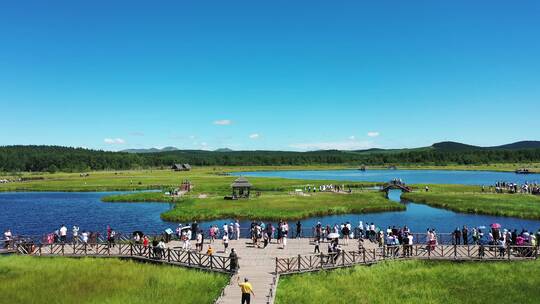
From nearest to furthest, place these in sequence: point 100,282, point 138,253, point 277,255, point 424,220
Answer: point 100,282 < point 277,255 < point 138,253 < point 424,220

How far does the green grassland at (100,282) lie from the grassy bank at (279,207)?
2852cm

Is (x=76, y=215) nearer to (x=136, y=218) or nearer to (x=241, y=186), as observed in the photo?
(x=136, y=218)

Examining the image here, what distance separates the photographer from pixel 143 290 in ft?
90.7

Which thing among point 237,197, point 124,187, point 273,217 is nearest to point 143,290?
point 273,217

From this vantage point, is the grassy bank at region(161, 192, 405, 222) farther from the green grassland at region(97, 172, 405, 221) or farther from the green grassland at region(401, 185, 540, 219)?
the green grassland at region(401, 185, 540, 219)

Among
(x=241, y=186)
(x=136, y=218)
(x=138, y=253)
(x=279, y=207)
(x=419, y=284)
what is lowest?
(x=419, y=284)

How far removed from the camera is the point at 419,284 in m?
29.1

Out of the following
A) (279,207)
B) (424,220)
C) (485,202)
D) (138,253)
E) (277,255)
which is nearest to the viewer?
(277,255)

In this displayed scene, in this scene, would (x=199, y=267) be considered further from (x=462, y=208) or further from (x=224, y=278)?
(x=462, y=208)

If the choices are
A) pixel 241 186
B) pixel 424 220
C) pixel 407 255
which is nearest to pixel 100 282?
pixel 407 255

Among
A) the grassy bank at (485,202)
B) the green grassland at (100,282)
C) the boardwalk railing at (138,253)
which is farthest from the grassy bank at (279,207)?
the green grassland at (100,282)

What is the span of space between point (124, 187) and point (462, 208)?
85.5 metres

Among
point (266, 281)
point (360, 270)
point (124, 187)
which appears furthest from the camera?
point (124, 187)

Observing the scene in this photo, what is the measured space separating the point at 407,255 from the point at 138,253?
2225 centimetres
